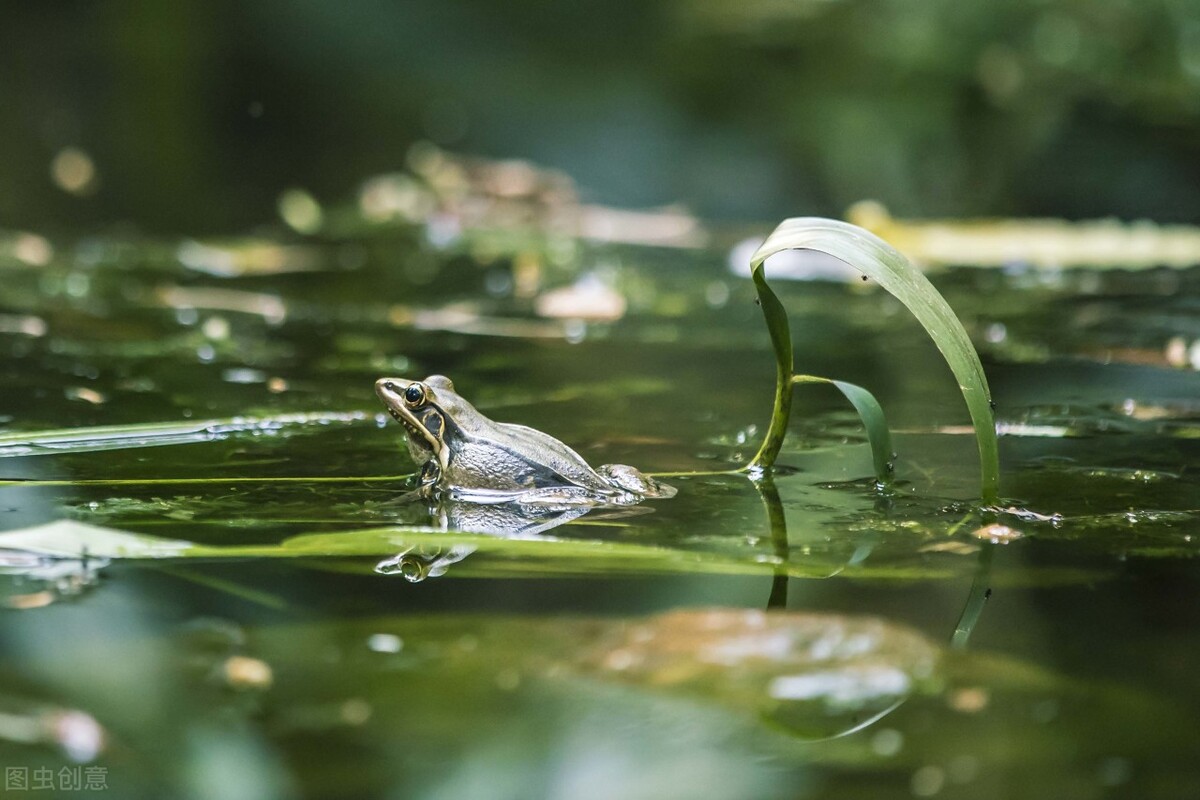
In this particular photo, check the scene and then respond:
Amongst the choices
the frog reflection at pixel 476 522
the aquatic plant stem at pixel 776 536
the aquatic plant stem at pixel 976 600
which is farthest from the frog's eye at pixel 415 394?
the aquatic plant stem at pixel 976 600

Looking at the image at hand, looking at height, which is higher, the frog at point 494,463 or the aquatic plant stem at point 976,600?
the frog at point 494,463

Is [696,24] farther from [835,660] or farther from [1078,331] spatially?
[835,660]

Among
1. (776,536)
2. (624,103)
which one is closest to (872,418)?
(776,536)

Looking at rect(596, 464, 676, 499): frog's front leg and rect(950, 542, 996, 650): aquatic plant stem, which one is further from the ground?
rect(596, 464, 676, 499): frog's front leg

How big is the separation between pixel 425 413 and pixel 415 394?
1.6 inches

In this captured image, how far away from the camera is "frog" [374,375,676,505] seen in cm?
209

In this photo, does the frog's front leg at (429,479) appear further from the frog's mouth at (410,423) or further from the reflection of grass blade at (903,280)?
the reflection of grass blade at (903,280)

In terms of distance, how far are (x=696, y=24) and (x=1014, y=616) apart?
9.53 meters

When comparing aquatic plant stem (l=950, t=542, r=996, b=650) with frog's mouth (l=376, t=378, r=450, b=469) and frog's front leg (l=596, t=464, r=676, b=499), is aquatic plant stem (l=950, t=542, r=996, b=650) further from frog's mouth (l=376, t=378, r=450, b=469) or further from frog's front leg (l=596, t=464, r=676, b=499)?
frog's mouth (l=376, t=378, r=450, b=469)

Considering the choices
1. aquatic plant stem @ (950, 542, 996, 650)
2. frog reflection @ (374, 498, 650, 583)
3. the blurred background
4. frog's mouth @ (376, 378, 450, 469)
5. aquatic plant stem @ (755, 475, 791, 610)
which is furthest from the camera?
the blurred background

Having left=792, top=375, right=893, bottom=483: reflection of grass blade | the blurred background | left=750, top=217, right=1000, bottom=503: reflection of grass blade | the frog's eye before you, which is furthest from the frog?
the blurred background

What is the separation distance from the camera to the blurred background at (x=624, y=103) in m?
7.96

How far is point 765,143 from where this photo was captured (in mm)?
9906

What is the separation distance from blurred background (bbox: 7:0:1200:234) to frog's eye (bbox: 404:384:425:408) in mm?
4927
